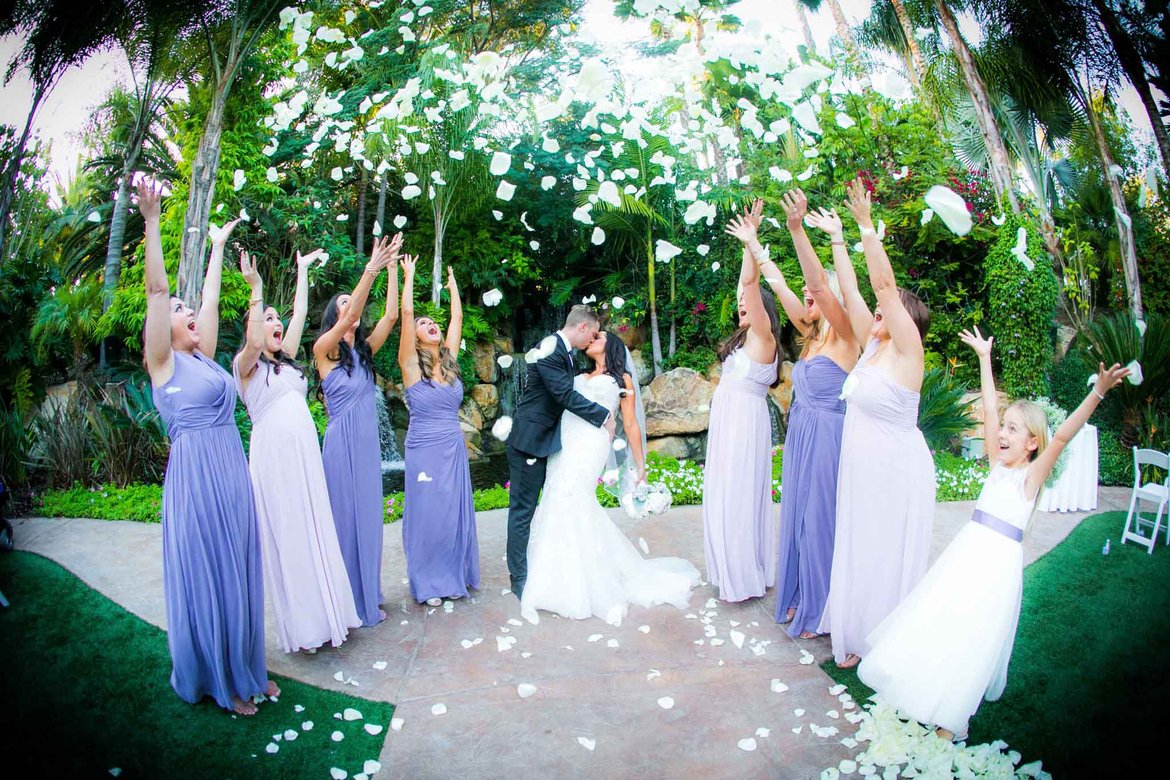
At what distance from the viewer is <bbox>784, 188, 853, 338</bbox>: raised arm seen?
384cm

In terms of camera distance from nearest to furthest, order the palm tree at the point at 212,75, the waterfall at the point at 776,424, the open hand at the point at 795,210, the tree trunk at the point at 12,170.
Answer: the tree trunk at the point at 12,170
the open hand at the point at 795,210
the palm tree at the point at 212,75
the waterfall at the point at 776,424

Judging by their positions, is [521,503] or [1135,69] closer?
[1135,69]

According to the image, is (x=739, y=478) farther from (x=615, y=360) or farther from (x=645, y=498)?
(x=615, y=360)

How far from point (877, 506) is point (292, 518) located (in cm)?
330

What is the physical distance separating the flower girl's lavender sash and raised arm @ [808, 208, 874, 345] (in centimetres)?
117

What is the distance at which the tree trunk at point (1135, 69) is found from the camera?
2.94 m

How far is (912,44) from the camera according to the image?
10.6 m

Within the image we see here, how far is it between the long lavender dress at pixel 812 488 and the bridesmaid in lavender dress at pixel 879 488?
37cm

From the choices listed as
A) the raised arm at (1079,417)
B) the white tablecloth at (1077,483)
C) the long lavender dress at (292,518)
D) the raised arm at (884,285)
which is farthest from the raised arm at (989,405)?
the white tablecloth at (1077,483)

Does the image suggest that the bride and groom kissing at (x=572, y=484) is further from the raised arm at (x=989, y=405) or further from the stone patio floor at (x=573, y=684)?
the raised arm at (x=989, y=405)

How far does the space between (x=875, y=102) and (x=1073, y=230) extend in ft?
13.8

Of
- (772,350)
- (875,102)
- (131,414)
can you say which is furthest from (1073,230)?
(131,414)

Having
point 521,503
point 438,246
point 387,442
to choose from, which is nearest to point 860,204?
point 521,503

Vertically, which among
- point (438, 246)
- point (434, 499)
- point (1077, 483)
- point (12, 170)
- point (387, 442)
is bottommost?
point (1077, 483)
